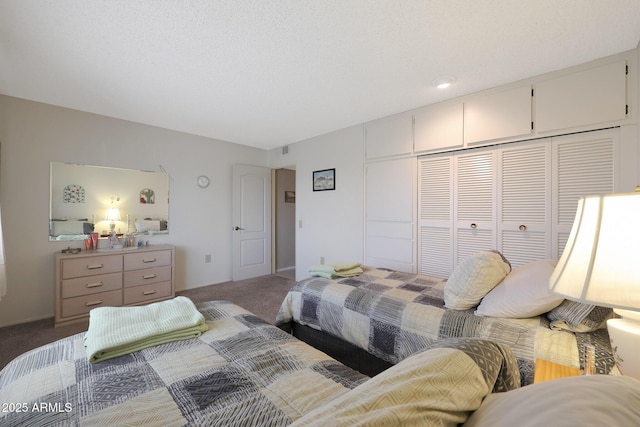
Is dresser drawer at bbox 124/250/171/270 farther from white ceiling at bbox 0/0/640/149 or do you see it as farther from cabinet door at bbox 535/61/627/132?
cabinet door at bbox 535/61/627/132

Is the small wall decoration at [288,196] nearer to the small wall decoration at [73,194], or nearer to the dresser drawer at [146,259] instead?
the dresser drawer at [146,259]

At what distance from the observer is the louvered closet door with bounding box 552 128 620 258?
204 centimetres

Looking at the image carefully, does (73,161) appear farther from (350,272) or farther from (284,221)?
(350,272)

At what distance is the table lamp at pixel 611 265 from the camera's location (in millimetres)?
679

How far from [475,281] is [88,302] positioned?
3738mm

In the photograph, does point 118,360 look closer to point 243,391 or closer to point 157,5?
point 243,391

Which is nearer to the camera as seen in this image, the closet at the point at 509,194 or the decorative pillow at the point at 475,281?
the decorative pillow at the point at 475,281

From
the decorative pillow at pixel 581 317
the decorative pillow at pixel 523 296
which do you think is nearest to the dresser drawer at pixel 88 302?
the decorative pillow at pixel 523 296

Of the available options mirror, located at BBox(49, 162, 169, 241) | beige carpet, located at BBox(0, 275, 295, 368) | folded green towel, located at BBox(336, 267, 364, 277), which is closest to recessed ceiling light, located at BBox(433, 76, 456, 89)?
folded green towel, located at BBox(336, 267, 364, 277)

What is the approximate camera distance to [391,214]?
10.7ft

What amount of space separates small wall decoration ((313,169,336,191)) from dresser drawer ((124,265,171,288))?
236 cm

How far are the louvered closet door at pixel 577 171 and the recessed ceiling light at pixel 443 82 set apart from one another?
1021mm

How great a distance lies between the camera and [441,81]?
2.37 m

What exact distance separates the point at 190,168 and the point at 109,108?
47.4 inches
